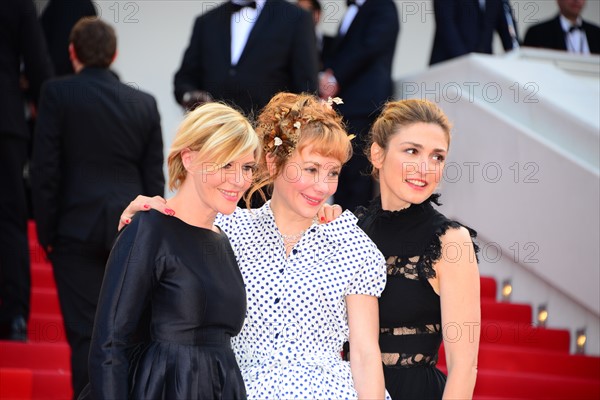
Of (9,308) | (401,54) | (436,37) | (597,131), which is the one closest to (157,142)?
(9,308)

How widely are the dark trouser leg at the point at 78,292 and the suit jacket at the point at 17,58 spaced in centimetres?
102

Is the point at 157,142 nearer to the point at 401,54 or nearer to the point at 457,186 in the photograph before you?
the point at 457,186

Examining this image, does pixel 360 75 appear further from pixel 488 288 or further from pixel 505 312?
→ pixel 505 312

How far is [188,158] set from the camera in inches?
131

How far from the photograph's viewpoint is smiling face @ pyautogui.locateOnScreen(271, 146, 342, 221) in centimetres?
352

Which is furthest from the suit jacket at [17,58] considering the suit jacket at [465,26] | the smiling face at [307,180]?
the suit jacket at [465,26]

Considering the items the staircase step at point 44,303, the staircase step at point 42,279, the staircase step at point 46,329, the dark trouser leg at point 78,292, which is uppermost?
the dark trouser leg at point 78,292

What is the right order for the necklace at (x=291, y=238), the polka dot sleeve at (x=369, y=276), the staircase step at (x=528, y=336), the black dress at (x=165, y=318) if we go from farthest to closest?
1. the staircase step at (x=528, y=336)
2. the necklace at (x=291, y=238)
3. the polka dot sleeve at (x=369, y=276)
4. the black dress at (x=165, y=318)

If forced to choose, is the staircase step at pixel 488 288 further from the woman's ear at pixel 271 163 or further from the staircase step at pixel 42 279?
the woman's ear at pixel 271 163

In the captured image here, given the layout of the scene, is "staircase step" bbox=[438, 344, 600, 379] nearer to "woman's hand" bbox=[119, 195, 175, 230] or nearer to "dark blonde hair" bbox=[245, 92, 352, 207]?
"dark blonde hair" bbox=[245, 92, 352, 207]

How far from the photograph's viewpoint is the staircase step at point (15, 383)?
5.34m

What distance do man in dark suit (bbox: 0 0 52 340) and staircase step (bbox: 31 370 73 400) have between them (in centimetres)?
30

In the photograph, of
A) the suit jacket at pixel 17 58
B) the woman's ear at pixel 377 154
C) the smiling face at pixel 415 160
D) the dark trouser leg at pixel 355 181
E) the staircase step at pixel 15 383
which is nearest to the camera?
the smiling face at pixel 415 160

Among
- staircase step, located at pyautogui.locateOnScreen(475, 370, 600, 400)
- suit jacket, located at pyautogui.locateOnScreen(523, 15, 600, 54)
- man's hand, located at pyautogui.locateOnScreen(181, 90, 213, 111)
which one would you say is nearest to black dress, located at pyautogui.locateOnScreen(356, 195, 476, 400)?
staircase step, located at pyautogui.locateOnScreen(475, 370, 600, 400)
